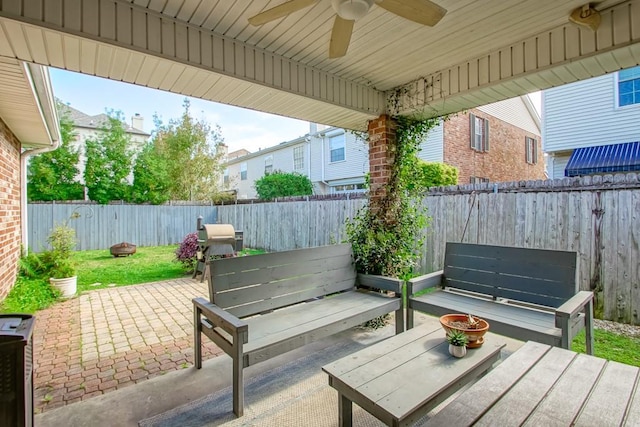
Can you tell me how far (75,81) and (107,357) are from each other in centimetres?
1443

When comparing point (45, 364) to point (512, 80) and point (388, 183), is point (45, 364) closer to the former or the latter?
point (388, 183)

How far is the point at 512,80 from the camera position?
3.10m

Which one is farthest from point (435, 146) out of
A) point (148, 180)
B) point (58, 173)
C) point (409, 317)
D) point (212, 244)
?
point (58, 173)

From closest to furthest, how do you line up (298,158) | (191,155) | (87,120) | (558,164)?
(558,164)
(191,155)
(298,158)
(87,120)

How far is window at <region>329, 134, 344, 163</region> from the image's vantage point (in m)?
13.8

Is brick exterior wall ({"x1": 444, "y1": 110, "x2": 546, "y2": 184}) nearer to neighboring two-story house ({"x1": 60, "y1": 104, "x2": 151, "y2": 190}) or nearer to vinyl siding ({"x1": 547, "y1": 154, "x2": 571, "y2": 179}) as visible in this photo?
vinyl siding ({"x1": 547, "y1": 154, "x2": 571, "y2": 179})

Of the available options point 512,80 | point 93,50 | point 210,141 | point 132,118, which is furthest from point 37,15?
point 132,118

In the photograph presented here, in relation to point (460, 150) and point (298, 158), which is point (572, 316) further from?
point (298, 158)

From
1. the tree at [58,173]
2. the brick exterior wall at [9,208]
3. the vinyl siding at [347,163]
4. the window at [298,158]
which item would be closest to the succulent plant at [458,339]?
the brick exterior wall at [9,208]

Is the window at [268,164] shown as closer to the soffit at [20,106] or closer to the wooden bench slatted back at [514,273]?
the soffit at [20,106]

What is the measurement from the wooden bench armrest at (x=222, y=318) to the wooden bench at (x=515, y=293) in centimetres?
193

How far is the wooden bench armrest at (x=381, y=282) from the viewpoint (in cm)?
352

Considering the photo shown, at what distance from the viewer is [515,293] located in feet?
11.1

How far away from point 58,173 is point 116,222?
3.91m
